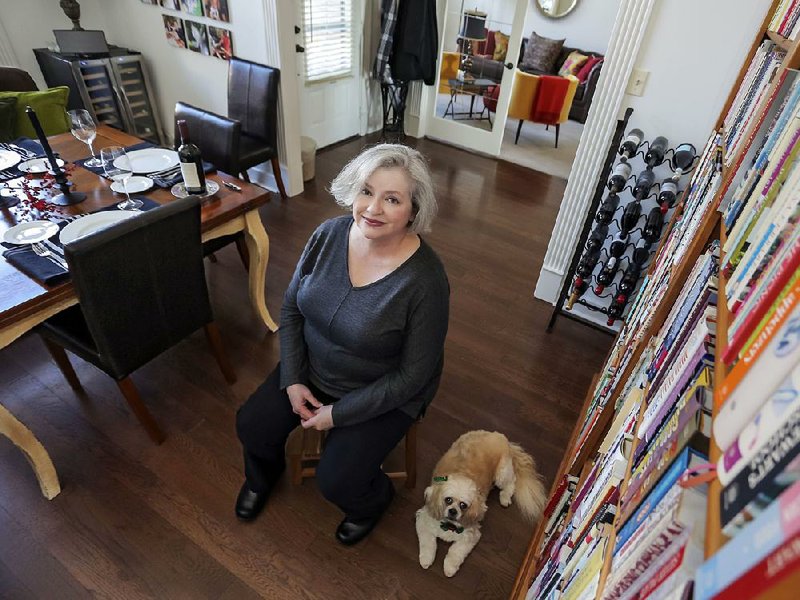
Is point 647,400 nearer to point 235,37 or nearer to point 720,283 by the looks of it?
point 720,283

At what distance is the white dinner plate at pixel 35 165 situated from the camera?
6.26ft

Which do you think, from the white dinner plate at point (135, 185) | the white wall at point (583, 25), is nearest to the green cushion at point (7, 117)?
the white dinner plate at point (135, 185)

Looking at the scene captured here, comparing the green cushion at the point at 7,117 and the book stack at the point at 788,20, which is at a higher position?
the book stack at the point at 788,20

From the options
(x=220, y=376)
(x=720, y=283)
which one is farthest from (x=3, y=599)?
(x=720, y=283)

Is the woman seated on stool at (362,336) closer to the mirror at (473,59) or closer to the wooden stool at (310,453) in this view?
the wooden stool at (310,453)

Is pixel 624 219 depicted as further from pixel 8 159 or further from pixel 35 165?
pixel 8 159

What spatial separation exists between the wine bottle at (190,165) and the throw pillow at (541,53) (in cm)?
537

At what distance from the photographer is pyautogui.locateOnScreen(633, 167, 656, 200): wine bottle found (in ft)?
6.43

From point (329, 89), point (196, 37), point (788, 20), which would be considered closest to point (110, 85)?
point (196, 37)

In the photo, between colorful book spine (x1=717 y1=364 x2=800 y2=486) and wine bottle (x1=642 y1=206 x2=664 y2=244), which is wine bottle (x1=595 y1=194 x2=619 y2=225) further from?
colorful book spine (x1=717 y1=364 x2=800 y2=486)

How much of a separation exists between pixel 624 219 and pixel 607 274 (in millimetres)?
270

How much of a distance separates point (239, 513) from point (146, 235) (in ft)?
3.18

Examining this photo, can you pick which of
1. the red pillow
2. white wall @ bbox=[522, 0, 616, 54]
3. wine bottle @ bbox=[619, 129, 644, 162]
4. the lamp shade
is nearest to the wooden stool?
wine bottle @ bbox=[619, 129, 644, 162]

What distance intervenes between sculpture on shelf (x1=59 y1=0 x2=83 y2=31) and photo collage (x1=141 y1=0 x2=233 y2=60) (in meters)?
0.48
